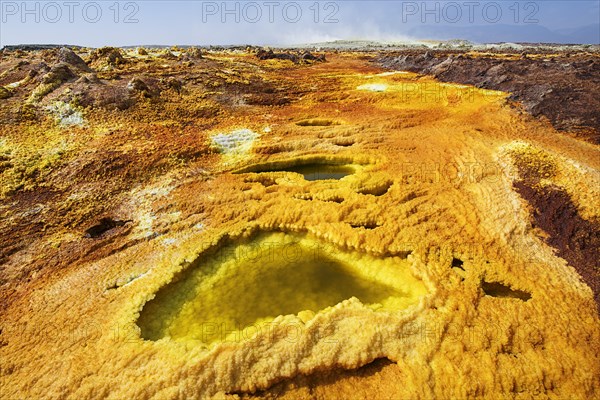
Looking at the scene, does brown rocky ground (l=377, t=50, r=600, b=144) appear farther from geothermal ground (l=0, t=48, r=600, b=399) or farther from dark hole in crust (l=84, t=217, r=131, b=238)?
dark hole in crust (l=84, t=217, r=131, b=238)

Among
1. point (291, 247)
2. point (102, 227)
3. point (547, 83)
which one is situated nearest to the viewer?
point (291, 247)

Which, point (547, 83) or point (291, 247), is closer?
point (291, 247)

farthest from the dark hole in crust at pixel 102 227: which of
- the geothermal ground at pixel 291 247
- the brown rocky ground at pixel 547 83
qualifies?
the brown rocky ground at pixel 547 83

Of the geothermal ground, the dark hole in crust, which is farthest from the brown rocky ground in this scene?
the dark hole in crust

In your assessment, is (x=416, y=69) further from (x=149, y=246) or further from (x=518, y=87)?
(x=149, y=246)

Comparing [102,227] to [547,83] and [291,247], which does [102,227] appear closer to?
[291,247]

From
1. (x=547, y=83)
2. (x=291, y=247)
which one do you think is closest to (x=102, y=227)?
(x=291, y=247)

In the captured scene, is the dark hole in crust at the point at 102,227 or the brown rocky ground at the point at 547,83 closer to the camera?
the dark hole in crust at the point at 102,227

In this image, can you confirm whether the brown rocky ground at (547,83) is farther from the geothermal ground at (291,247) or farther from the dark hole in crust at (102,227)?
the dark hole in crust at (102,227)
